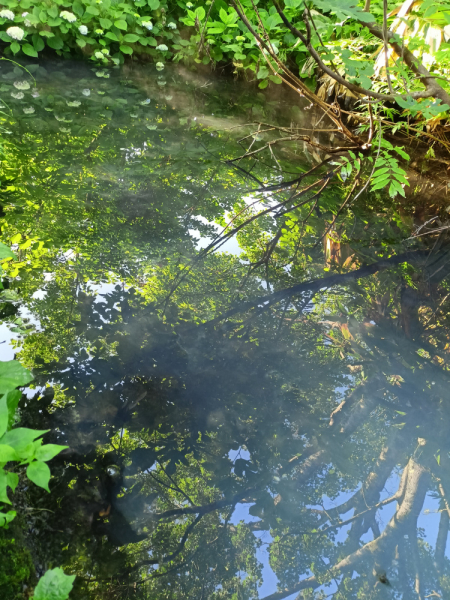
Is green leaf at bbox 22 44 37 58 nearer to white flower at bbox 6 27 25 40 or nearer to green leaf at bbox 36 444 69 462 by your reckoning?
white flower at bbox 6 27 25 40

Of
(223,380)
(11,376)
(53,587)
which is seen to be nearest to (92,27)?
(223,380)

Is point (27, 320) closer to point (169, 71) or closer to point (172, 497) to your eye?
point (172, 497)

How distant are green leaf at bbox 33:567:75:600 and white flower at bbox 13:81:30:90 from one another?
439 cm

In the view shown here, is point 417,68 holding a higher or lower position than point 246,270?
higher

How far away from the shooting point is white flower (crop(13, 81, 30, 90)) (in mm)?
3947

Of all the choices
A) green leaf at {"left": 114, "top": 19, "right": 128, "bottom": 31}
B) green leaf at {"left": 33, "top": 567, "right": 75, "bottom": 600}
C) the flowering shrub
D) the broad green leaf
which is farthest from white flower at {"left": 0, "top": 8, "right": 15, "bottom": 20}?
green leaf at {"left": 33, "top": 567, "right": 75, "bottom": 600}

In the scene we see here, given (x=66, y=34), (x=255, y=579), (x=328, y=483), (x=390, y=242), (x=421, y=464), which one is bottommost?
(x=255, y=579)

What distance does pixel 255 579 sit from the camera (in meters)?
0.99

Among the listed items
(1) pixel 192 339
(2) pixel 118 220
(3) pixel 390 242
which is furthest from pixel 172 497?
(3) pixel 390 242

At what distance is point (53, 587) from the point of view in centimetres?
69

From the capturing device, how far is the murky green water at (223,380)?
40.4 inches

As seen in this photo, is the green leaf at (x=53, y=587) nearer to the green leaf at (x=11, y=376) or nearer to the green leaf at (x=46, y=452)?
the green leaf at (x=46, y=452)

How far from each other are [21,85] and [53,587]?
14.9 feet

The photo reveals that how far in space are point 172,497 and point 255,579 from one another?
0.95ft
